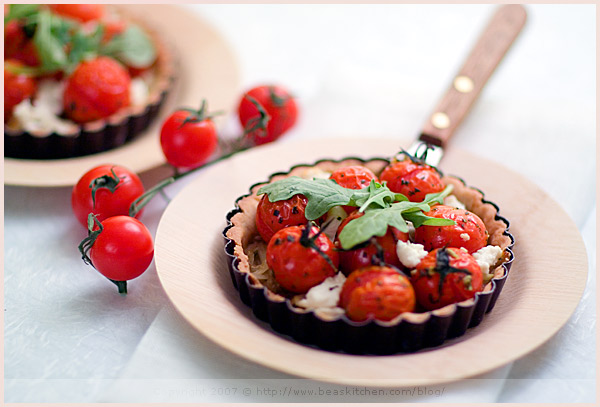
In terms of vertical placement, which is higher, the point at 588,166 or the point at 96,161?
the point at 588,166

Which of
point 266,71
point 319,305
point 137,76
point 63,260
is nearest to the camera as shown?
point 319,305

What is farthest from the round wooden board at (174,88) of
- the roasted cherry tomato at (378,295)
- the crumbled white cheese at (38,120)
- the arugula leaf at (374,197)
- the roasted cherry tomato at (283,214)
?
the roasted cherry tomato at (378,295)

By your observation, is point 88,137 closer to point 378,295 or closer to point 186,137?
point 186,137

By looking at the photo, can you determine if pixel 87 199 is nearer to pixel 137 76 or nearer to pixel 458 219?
pixel 137 76

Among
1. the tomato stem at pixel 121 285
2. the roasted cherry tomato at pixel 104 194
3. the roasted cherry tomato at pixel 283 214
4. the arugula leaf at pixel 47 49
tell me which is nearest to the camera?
the roasted cherry tomato at pixel 283 214

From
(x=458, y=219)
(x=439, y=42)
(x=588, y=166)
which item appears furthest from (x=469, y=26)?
(x=458, y=219)

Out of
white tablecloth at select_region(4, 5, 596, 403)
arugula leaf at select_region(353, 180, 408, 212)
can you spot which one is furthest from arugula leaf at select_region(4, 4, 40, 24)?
arugula leaf at select_region(353, 180, 408, 212)

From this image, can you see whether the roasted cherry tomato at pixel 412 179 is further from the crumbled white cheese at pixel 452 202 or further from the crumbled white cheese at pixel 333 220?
the crumbled white cheese at pixel 333 220
